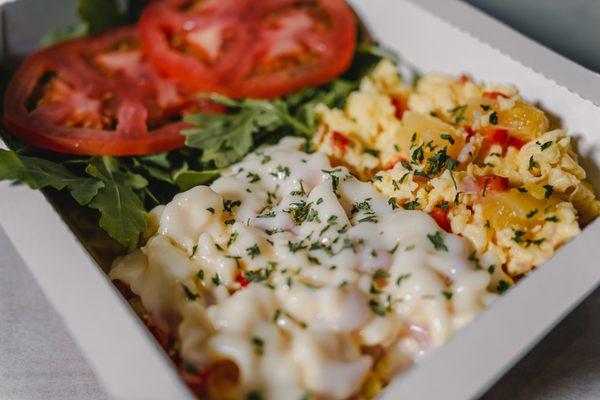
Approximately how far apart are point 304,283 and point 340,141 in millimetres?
727

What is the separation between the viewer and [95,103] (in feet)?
8.28

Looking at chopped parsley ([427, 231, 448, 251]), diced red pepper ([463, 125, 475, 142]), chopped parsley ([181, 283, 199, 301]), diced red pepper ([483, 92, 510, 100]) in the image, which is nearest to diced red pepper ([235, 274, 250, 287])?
chopped parsley ([181, 283, 199, 301])

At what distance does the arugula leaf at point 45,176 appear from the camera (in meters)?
1.98

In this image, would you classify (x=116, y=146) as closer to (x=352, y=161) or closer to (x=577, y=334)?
(x=352, y=161)

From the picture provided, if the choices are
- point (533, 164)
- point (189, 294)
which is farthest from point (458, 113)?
point (189, 294)

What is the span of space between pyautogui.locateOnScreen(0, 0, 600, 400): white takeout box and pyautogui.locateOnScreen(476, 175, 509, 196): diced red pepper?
273 millimetres

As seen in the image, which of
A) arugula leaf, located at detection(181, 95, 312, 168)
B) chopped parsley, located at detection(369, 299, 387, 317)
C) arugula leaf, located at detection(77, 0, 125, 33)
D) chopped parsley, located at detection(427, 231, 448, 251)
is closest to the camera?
chopped parsley, located at detection(369, 299, 387, 317)

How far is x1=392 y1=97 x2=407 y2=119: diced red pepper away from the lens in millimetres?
2568

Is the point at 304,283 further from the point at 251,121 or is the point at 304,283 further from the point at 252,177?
the point at 251,121

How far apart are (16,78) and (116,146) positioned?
55 cm

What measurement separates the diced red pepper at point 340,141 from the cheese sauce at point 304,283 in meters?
0.22

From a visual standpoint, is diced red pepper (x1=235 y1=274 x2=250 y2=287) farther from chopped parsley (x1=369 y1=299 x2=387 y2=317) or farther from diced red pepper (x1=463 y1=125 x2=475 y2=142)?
diced red pepper (x1=463 y1=125 x2=475 y2=142)

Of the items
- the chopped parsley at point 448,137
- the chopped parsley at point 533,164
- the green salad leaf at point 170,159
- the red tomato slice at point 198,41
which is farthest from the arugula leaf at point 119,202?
the chopped parsley at point 533,164

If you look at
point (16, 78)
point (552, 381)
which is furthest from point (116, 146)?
point (552, 381)
